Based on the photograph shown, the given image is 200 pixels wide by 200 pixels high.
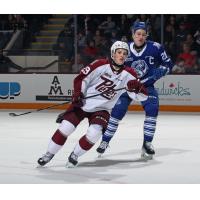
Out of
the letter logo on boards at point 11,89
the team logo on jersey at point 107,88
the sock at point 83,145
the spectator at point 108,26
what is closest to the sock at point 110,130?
the team logo on jersey at point 107,88

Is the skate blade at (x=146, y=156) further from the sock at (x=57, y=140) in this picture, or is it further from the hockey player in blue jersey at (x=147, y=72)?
the sock at (x=57, y=140)

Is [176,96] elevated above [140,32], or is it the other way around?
[140,32]

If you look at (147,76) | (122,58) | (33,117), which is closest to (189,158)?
(147,76)

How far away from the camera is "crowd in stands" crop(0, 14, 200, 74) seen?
11062 millimetres

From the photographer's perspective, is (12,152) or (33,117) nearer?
(12,152)

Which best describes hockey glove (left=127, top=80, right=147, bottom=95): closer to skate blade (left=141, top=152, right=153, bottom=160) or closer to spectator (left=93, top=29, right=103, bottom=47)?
skate blade (left=141, top=152, right=153, bottom=160)

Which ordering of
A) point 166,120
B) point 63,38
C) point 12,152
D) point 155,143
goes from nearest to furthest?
point 12,152, point 155,143, point 166,120, point 63,38

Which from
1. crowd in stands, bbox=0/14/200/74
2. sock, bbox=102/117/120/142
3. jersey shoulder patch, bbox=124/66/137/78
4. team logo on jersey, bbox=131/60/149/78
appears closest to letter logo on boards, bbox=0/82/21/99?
crowd in stands, bbox=0/14/200/74

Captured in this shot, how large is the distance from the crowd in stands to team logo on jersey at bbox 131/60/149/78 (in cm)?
426

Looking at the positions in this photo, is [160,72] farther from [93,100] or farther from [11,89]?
[11,89]

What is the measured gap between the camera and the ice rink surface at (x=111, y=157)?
18.6 feet

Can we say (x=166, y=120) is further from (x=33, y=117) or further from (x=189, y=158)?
(x=189, y=158)

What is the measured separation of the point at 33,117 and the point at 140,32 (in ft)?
12.6

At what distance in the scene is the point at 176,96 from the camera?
10703 millimetres
